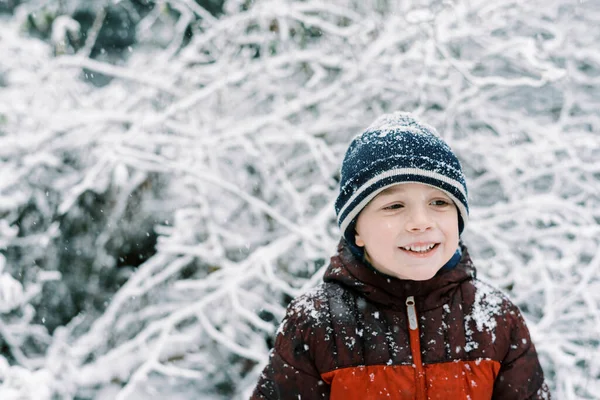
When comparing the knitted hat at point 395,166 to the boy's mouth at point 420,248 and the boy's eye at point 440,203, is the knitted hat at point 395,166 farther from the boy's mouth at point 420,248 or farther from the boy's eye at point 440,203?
the boy's mouth at point 420,248

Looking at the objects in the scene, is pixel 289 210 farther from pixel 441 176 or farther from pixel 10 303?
pixel 441 176

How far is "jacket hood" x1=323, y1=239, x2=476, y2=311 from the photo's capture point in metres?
1.54

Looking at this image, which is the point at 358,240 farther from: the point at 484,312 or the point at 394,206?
the point at 484,312

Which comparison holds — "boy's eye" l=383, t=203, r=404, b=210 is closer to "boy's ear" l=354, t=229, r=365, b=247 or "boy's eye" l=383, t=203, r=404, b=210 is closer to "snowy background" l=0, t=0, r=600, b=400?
"boy's ear" l=354, t=229, r=365, b=247

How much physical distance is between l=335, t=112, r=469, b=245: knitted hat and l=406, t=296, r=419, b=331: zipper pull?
280 mm

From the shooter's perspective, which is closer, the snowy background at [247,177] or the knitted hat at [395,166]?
the knitted hat at [395,166]

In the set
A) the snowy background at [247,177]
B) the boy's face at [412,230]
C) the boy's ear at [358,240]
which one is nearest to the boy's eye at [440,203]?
the boy's face at [412,230]

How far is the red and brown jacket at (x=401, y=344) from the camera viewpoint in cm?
149

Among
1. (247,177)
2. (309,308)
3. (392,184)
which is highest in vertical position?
(392,184)

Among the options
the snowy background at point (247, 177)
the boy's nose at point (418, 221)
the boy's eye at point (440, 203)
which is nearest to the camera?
the boy's nose at point (418, 221)

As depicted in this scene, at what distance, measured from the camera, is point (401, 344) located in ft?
4.93

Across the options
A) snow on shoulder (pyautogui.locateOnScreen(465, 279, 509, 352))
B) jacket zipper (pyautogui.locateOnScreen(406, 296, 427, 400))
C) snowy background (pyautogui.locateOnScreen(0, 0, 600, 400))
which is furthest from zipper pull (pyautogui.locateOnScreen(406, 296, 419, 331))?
snowy background (pyautogui.locateOnScreen(0, 0, 600, 400))

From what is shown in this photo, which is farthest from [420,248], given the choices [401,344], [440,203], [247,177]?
[247,177]

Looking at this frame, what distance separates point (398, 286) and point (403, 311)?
0.07 meters
